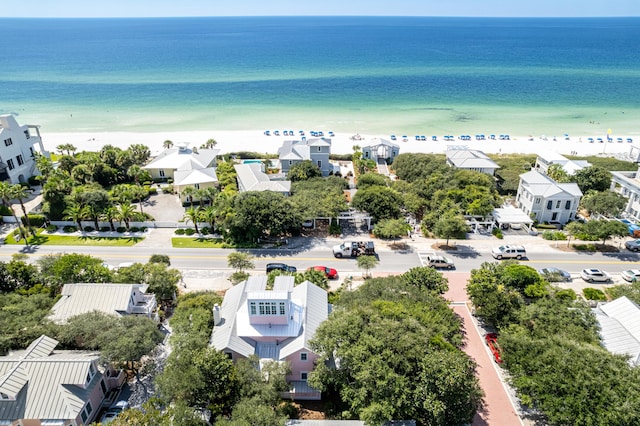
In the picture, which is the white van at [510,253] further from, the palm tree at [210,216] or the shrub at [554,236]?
the palm tree at [210,216]

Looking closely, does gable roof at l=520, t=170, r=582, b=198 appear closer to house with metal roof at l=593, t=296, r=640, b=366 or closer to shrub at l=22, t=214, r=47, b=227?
house with metal roof at l=593, t=296, r=640, b=366

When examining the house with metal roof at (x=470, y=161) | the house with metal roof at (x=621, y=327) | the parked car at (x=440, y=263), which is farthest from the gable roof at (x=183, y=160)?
the house with metal roof at (x=621, y=327)

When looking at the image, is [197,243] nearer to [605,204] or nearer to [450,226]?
[450,226]

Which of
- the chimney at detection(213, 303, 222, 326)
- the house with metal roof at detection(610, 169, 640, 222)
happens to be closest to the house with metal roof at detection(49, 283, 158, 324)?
the chimney at detection(213, 303, 222, 326)

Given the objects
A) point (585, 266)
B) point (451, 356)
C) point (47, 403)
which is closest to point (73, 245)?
point (47, 403)

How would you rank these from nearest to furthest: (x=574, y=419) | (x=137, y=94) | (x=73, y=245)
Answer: (x=574, y=419), (x=73, y=245), (x=137, y=94)

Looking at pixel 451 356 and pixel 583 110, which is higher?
pixel 583 110

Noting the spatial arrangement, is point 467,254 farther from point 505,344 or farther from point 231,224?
point 231,224
